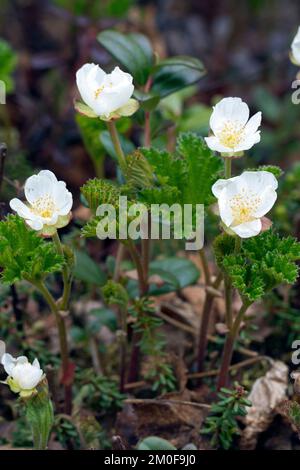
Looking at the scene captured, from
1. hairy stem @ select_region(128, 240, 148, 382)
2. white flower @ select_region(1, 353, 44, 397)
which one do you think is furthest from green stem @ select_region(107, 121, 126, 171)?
white flower @ select_region(1, 353, 44, 397)

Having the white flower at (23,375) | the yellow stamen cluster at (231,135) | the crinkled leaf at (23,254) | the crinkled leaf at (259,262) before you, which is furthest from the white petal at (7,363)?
the yellow stamen cluster at (231,135)

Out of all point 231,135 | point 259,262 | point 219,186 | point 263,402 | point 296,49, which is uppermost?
point 296,49

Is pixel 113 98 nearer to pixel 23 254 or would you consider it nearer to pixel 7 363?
pixel 23 254

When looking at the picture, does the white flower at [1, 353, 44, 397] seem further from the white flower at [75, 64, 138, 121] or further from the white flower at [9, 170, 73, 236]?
the white flower at [75, 64, 138, 121]

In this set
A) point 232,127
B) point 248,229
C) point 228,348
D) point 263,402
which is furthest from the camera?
point 263,402

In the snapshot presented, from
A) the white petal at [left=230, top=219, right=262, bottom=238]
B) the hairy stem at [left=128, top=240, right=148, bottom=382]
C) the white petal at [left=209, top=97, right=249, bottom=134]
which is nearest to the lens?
the white petal at [left=230, top=219, right=262, bottom=238]

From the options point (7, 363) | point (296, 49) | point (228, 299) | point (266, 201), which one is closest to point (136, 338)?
point (228, 299)

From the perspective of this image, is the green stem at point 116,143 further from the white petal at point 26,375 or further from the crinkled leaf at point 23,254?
the white petal at point 26,375
